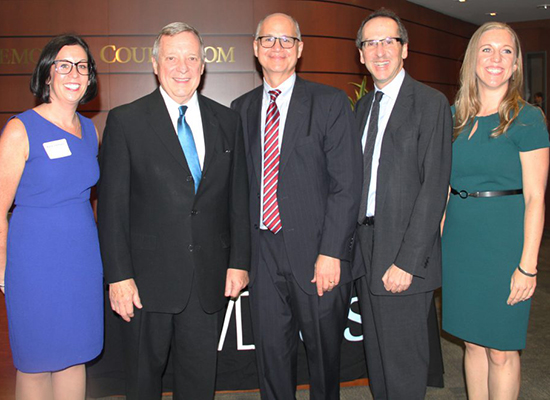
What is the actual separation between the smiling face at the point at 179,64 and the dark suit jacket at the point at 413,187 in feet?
2.88

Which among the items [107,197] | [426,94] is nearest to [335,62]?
[426,94]

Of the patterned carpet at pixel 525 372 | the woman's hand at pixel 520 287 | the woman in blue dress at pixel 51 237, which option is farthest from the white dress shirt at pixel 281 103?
the patterned carpet at pixel 525 372

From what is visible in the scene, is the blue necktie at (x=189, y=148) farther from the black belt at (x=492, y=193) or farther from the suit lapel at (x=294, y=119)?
the black belt at (x=492, y=193)

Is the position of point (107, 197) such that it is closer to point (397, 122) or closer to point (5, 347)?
point (397, 122)

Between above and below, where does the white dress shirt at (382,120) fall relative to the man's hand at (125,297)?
above

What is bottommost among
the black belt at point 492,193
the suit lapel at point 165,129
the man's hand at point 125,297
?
the man's hand at point 125,297

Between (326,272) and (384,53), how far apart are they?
1.02 meters

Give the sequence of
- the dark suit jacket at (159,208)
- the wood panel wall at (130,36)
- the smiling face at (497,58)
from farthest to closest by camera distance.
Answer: the wood panel wall at (130,36), the smiling face at (497,58), the dark suit jacket at (159,208)

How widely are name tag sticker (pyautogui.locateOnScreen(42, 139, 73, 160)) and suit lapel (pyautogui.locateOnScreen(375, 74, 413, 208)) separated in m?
1.33

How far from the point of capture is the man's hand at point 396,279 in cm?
216

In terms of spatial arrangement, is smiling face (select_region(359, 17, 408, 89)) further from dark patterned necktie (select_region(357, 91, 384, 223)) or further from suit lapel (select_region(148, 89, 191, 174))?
suit lapel (select_region(148, 89, 191, 174))

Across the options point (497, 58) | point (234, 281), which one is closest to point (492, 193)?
point (497, 58)

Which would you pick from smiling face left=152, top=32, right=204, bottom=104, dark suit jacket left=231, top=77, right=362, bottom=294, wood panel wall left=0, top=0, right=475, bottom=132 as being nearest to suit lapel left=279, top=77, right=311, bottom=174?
dark suit jacket left=231, top=77, right=362, bottom=294

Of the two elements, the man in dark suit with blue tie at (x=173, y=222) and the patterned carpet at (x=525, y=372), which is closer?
the man in dark suit with blue tie at (x=173, y=222)
